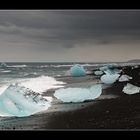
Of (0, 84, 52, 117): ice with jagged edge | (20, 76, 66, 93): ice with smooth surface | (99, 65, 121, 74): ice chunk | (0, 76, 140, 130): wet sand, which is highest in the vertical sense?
(99, 65, 121, 74): ice chunk

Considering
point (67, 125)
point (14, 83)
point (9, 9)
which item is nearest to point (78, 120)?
point (67, 125)

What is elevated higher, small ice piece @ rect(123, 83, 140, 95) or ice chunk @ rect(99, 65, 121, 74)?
ice chunk @ rect(99, 65, 121, 74)

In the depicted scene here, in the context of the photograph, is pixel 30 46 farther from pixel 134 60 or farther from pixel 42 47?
pixel 134 60

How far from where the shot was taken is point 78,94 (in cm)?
557

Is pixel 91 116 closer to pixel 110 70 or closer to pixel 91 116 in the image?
pixel 91 116

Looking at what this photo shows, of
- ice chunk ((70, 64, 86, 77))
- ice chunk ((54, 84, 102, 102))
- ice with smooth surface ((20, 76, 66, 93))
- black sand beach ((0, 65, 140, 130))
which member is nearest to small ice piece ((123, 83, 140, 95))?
black sand beach ((0, 65, 140, 130))

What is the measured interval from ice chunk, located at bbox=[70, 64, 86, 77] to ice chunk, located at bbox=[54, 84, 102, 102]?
10 cm

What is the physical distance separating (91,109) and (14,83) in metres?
0.54

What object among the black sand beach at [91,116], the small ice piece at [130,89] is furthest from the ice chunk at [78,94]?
the small ice piece at [130,89]

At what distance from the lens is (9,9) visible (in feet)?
18.2

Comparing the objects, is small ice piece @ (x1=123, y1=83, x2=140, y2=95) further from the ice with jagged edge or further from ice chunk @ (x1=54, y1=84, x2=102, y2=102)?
the ice with jagged edge

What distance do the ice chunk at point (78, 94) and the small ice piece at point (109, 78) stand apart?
5 centimetres

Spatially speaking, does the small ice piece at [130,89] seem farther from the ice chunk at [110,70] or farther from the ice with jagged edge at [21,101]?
the ice with jagged edge at [21,101]

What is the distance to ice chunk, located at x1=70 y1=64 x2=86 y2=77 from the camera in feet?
18.2
